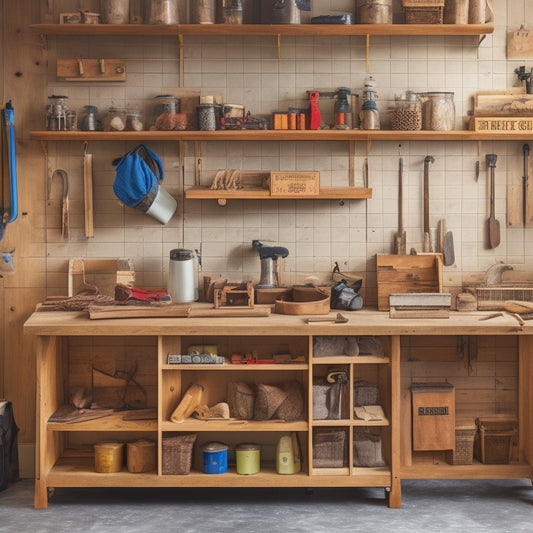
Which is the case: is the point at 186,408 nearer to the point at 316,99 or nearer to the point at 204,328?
the point at 204,328

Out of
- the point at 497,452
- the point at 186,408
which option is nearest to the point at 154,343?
the point at 186,408

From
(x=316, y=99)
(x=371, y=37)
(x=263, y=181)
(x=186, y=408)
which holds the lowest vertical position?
(x=186, y=408)

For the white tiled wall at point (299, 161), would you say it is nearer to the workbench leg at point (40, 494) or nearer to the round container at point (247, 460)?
the round container at point (247, 460)

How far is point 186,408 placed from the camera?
14.8 feet

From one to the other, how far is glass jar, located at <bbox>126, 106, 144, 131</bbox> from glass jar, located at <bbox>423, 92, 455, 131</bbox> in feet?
5.46

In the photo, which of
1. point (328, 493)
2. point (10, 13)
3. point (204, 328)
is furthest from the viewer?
point (10, 13)

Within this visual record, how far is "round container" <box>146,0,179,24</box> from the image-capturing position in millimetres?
4746

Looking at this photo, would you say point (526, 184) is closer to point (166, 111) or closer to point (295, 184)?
point (295, 184)

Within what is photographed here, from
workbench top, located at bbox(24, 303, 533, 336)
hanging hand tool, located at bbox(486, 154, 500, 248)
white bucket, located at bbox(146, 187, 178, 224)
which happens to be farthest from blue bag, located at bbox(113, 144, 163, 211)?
hanging hand tool, located at bbox(486, 154, 500, 248)

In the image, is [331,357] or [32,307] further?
[32,307]

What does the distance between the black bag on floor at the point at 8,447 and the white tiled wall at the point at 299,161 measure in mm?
772

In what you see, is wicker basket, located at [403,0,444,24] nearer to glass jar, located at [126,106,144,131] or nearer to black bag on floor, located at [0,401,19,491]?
glass jar, located at [126,106,144,131]

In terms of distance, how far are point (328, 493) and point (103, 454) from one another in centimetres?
124

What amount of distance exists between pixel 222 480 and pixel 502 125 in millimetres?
2527
